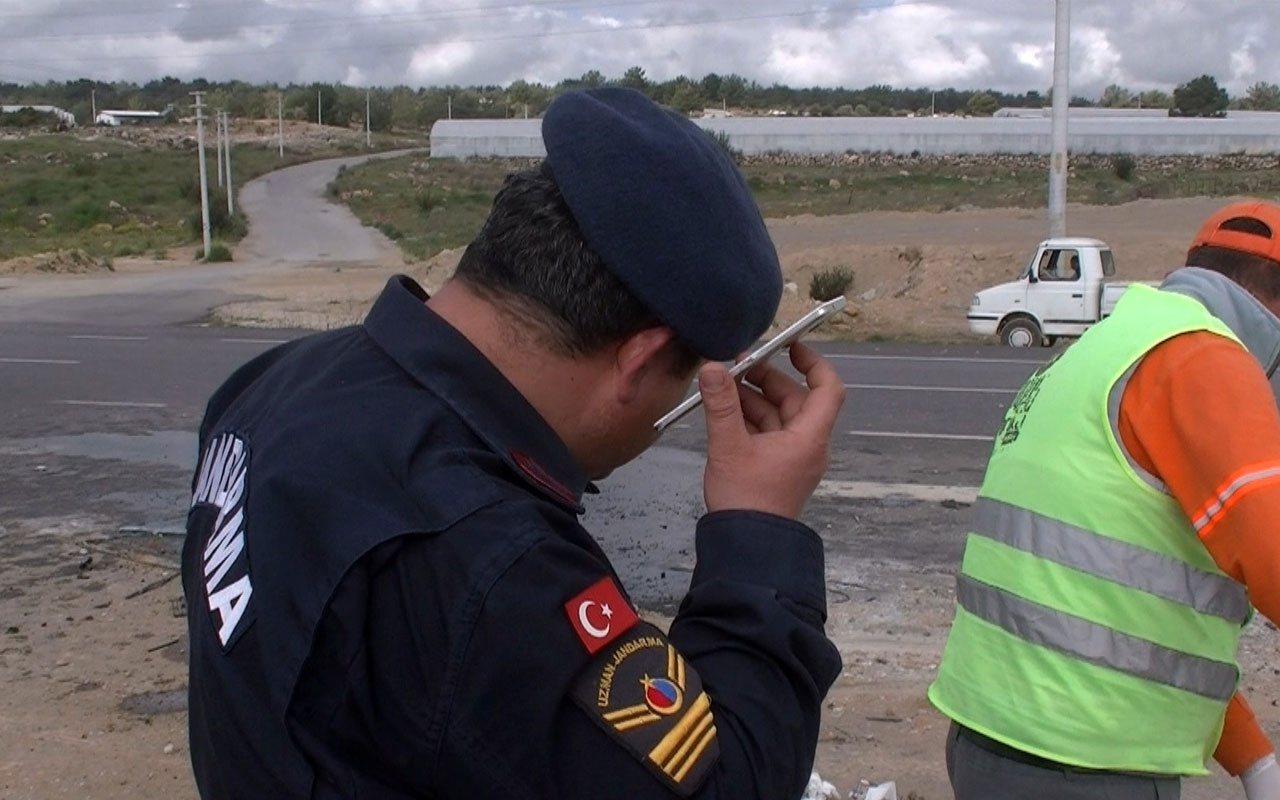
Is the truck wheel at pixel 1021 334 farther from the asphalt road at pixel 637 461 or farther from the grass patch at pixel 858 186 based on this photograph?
the grass patch at pixel 858 186

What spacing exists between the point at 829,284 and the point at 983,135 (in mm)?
43646

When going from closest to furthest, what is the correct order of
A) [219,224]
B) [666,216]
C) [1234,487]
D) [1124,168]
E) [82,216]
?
[666,216]
[1234,487]
[219,224]
[82,216]
[1124,168]

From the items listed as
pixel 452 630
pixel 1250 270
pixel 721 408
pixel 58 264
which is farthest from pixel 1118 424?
pixel 58 264

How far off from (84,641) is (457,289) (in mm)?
5073

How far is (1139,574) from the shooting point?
2145 millimetres

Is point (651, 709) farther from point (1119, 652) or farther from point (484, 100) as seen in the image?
point (484, 100)

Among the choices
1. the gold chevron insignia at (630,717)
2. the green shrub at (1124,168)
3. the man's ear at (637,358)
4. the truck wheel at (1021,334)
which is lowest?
the truck wheel at (1021,334)

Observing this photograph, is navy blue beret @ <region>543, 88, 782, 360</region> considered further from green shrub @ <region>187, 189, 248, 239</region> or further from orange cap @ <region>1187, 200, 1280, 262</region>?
green shrub @ <region>187, 189, 248, 239</region>

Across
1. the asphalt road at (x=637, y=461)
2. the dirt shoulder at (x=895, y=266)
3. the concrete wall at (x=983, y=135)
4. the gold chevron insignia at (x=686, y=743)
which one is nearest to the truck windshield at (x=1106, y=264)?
the dirt shoulder at (x=895, y=266)

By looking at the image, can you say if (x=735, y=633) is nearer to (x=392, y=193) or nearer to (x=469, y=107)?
(x=392, y=193)

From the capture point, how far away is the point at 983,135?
6662 cm

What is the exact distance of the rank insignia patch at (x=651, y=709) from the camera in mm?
1248

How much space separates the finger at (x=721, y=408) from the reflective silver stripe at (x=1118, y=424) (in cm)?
87

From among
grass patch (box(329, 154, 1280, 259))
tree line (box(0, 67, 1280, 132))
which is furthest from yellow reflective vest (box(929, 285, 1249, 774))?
tree line (box(0, 67, 1280, 132))
